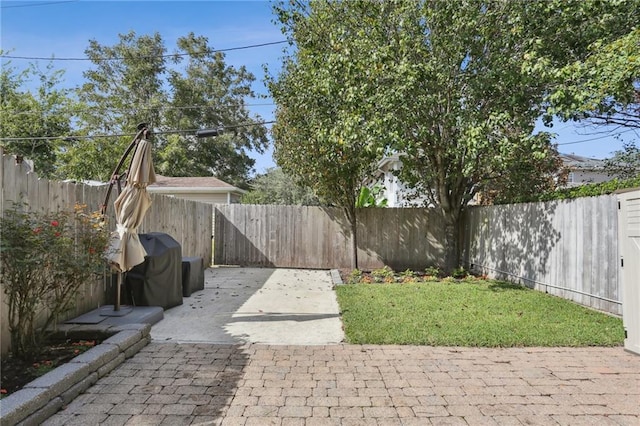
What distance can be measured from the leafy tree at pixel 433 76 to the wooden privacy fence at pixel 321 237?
7.14ft

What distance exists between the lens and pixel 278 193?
27453mm

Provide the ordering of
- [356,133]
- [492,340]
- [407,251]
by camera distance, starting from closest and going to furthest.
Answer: [492,340] → [356,133] → [407,251]

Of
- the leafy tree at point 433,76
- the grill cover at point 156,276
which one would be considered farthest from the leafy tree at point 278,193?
the grill cover at point 156,276

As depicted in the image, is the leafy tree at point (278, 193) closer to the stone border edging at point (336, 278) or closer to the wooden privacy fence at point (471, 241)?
the wooden privacy fence at point (471, 241)

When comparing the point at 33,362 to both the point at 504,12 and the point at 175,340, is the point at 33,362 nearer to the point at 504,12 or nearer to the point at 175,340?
the point at 175,340

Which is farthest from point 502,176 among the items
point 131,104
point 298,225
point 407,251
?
point 131,104

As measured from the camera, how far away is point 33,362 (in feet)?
11.5

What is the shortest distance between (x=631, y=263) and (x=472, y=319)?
1986 mm

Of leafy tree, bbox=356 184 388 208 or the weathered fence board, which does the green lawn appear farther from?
leafy tree, bbox=356 184 388 208

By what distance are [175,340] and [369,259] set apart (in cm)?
769

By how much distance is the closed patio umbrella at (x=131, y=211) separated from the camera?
16.4ft

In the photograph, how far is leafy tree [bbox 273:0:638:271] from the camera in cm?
716

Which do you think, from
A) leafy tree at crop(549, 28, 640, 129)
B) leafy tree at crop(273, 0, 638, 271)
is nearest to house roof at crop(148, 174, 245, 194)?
leafy tree at crop(273, 0, 638, 271)

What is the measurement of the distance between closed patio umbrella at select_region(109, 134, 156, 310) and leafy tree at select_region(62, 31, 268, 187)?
18379 millimetres
